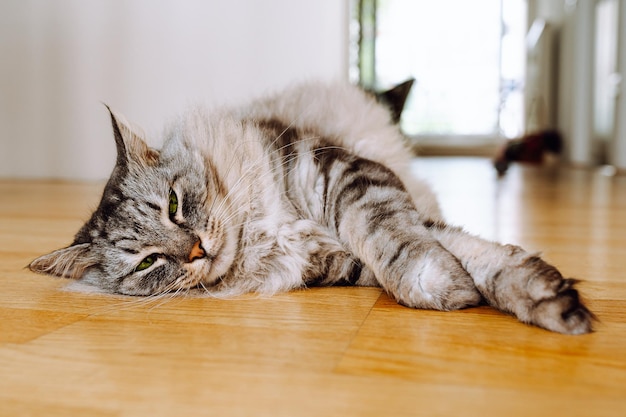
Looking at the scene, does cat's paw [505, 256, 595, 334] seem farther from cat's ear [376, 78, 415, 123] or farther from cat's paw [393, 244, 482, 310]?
cat's ear [376, 78, 415, 123]

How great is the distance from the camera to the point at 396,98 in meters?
2.21

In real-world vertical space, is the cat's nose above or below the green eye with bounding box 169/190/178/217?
below

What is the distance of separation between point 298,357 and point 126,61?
3.71 metres

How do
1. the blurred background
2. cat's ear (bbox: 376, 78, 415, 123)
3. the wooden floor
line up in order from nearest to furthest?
the wooden floor, cat's ear (bbox: 376, 78, 415, 123), the blurred background

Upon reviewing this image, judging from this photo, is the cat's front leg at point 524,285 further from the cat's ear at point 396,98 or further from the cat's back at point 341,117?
the cat's ear at point 396,98

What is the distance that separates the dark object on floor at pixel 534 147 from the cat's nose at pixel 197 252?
5.32 metres

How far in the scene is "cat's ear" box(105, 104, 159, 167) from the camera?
4.43 ft

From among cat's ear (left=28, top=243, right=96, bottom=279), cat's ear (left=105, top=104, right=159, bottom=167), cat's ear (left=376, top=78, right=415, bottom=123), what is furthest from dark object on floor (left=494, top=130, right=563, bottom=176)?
cat's ear (left=28, top=243, right=96, bottom=279)

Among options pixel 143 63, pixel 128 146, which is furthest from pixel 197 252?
pixel 143 63

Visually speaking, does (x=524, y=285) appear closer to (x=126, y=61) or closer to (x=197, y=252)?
(x=197, y=252)

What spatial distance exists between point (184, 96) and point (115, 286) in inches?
117

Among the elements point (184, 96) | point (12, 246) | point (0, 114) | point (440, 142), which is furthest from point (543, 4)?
point (12, 246)

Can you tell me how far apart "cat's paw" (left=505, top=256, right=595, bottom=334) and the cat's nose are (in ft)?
2.00

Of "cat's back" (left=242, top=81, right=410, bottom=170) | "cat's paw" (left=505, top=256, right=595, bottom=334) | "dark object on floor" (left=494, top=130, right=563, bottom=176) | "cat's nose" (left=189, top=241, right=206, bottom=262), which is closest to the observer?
"cat's paw" (left=505, top=256, right=595, bottom=334)
